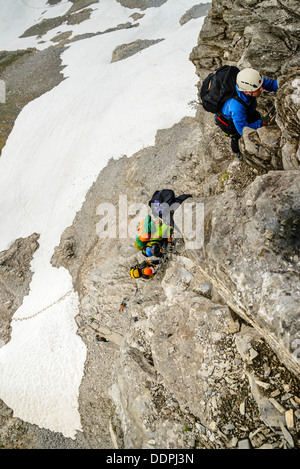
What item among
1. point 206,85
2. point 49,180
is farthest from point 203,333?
point 49,180

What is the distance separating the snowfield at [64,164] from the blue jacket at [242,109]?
1315cm

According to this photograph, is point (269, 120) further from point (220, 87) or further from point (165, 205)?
point (165, 205)

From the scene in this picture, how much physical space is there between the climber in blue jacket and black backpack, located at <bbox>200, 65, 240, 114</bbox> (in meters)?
0.17

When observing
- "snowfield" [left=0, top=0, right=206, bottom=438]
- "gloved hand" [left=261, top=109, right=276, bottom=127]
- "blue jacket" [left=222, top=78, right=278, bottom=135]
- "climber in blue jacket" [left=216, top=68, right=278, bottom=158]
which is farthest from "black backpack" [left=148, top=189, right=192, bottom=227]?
"snowfield" [left=0, top=0, right=206, bottom=438]

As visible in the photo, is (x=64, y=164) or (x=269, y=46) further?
(x=64, y=164)

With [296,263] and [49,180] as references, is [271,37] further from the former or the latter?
[49,180]

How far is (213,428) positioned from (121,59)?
39365 mm

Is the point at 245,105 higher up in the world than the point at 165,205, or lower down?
higher up

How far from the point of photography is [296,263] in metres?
5.84

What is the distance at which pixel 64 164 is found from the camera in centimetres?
2547

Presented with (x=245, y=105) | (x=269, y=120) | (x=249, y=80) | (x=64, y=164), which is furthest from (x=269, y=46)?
(x=64, y=164)

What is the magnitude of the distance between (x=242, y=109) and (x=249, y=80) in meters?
0.90

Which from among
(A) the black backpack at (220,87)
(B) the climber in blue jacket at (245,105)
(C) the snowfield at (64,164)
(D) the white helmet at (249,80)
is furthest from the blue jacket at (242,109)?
(C) the snowfield at (64,164)
